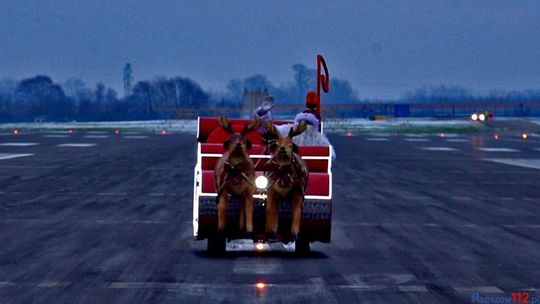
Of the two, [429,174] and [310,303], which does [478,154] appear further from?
[310,303]

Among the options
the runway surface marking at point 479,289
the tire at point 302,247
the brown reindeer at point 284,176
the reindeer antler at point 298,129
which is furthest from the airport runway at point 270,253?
the reindeer antler at point 298,129

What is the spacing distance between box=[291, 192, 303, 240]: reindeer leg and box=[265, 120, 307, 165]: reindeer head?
0.70m

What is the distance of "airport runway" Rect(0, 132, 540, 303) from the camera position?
11.6 m

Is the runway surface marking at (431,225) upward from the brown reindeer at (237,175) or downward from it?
downward

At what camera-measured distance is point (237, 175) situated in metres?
13.3

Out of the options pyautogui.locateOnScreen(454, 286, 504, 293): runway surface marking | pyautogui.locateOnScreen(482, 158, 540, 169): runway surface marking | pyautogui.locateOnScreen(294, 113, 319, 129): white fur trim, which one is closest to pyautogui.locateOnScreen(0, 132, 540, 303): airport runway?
pyautogui.locateOnScreen(454, 286, 504, 293): runway surface marking

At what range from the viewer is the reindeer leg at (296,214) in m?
13.6

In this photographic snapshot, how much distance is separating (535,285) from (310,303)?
3.24m

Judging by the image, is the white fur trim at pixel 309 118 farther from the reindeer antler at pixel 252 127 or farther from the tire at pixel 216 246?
the tire at pixel 216 246

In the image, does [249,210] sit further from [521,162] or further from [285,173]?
[521,162]

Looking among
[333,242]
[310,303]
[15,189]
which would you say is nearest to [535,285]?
[310,303]

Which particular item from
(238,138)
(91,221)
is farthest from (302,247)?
(91,221)

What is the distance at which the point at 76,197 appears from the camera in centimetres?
2506

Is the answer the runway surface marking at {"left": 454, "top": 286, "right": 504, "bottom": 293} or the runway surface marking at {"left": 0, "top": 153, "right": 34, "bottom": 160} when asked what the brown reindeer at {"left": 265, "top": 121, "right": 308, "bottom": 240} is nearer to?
the runway surface marking at {"left": 454, "top": 286, "right": 504, "bottom": 293}
